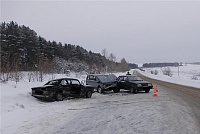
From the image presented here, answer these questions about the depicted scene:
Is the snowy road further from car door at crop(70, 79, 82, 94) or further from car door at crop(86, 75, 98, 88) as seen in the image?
car door at crop(86, 75, 98, 88)

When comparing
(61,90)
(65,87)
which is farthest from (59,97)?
(65,87)

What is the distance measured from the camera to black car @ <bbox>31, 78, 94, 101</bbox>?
12.0m

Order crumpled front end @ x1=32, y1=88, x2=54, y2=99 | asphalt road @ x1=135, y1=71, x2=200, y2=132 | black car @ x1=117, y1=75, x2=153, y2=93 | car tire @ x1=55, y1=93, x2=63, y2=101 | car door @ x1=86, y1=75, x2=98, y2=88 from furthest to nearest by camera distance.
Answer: car door @ x1=86, y1=75, x2=98, y2=88
black car @ x1=117, y1=75, x2=153, y2=93
car tire @ x1=55, y1=93, x2=63, y2=101
crumpled front end @ x1=32, y1=88, x2=54, y2=99
asphalt road @ x1=135, y1=71, x2=200, y2=132

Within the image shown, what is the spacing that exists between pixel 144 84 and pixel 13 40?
3933 cm

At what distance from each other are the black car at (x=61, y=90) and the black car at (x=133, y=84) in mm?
4425

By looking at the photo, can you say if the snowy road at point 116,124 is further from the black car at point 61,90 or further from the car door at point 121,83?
the car door at point 121,83

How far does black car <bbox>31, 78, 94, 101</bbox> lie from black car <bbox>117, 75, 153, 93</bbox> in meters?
4.43

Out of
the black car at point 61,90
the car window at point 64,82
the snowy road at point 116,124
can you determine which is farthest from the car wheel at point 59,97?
the snowy road at point 116,124

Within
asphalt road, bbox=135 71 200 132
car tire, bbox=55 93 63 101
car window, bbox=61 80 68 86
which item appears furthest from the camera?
car window, bbox=61 80 68 86

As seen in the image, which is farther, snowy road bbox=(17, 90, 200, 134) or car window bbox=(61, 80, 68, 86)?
car window bbox=(61, 80, 68, 86)

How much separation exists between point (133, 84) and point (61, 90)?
7026 mm

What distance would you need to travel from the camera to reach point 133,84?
1752 cm

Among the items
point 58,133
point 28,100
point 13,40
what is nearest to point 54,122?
point 58,133

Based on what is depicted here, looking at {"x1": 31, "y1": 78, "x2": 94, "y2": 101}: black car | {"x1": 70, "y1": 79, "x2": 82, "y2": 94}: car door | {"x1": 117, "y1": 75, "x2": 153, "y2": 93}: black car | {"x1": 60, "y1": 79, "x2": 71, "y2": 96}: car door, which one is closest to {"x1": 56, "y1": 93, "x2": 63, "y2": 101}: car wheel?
{"x1": 31, "y1": 78, "x2": 94, "y2": 101}: black car
